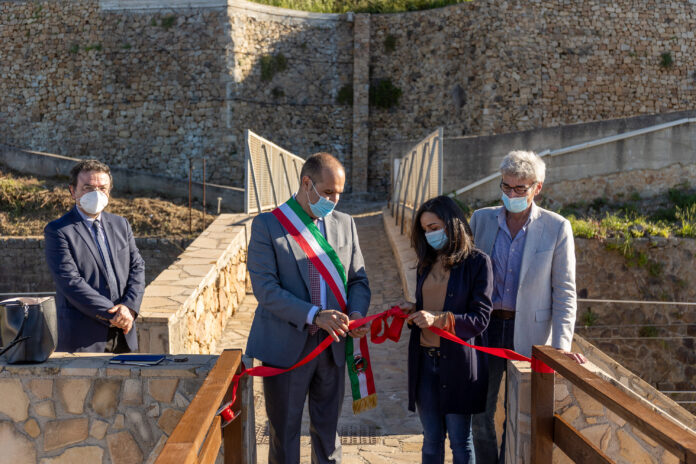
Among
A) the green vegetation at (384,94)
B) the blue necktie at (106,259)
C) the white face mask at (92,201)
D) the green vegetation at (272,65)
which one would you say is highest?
the green vegetation at (272,65)

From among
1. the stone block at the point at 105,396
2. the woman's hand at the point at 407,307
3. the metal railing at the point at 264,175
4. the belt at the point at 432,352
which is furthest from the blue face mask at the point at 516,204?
the metal railing at the point at 264,175

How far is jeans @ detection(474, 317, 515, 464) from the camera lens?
9.80 feet

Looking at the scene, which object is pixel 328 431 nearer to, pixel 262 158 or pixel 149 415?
pixel 149 415

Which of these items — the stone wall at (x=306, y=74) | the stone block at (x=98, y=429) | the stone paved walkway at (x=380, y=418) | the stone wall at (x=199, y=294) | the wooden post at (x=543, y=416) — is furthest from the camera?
the stone wall at (x=306, y=74)

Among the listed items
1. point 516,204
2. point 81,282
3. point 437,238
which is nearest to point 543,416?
point 437,238

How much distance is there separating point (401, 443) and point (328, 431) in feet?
4.52

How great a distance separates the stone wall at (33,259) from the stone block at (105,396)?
35.0 feet

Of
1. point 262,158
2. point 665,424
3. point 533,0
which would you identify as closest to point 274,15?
point 533,0

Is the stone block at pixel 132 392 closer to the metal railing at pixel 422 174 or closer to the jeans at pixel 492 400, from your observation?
the jeans at pixel 492 400

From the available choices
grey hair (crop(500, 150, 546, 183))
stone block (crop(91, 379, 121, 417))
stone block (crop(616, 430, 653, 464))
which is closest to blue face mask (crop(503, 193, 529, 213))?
grey hair (crop(500, 150, 546, 183))

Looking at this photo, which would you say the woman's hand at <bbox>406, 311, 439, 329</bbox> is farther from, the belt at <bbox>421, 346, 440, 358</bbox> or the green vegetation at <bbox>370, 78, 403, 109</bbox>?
the green vegetation at <bbox>370, 78, 403, 109</bbox>

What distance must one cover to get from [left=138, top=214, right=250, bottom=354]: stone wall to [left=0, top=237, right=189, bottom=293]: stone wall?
5.53 meters

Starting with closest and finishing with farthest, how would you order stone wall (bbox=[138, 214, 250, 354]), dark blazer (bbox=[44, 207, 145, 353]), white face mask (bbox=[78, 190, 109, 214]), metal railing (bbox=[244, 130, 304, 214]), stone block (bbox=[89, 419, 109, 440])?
stone block (bbox=[89, 419, 109, 440]) → dark blazer (bbox=[44, 207, 145, 353]) → white face mask (bbox=[78, 190, 109, 214]) → stone wall (bbox=[138, 214, 250, 354]) → metal railing (bbox=[244, 130, 304, 214])

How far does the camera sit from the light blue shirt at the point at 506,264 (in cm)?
301
